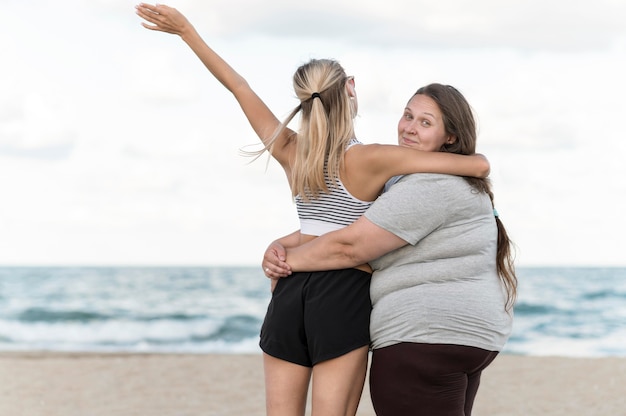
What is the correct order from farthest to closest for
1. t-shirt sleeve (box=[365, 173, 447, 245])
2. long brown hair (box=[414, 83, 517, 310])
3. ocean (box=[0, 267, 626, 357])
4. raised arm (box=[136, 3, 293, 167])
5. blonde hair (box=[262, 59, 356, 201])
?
ocean (box=[0, 267, 626, 357]) → raised arm (box=[136, 3, 293, 167]) → long brown hair (box=[414, 83, 517, 310]) → blonde hair (box=[262, 59, 356, 201]) → t-shirt sleeve (box=[365, 173, 447, 245])

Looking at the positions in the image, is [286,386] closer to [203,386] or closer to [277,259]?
[277,259]

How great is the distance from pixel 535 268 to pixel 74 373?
103ft

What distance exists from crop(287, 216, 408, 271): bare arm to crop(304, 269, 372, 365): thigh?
0.06 m

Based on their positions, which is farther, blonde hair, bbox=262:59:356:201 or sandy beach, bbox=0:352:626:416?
sandy beach, bbox=0:352:626:416

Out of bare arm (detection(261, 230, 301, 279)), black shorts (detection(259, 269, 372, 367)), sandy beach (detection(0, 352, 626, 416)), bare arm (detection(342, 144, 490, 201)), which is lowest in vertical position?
sandy beach (detection(0, 352, 626, 416))

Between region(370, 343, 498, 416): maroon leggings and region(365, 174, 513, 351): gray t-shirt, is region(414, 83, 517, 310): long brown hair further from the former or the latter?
region(370, 343, 498, 416): maroon leggings

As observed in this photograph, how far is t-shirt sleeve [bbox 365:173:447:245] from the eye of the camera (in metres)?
2.99

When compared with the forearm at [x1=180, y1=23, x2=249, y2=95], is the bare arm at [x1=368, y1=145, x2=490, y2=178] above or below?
below

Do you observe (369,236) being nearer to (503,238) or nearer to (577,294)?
(503,238)

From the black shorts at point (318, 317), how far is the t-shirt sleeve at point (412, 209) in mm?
271

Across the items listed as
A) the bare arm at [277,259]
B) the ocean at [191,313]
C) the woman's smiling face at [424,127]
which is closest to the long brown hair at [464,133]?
the woman's smiling face at [424,127]

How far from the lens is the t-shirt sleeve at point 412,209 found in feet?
9.80

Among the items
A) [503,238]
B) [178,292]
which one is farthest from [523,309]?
[503,238]

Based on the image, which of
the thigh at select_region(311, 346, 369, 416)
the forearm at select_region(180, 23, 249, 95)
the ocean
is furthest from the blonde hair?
the ocean
